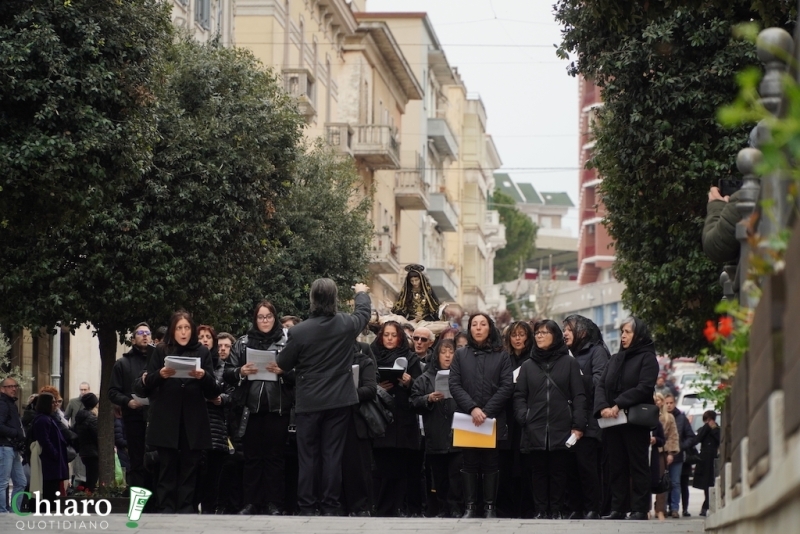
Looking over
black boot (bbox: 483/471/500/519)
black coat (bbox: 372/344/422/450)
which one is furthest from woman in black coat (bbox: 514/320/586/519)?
black coat (bbox: 372/344/422/450)

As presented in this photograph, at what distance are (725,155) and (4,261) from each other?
982cm

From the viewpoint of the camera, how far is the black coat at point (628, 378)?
14.4 meters

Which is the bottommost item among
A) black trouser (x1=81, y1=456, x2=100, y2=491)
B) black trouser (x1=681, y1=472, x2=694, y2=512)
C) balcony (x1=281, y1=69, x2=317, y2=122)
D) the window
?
black trouser (x1=681, y1=472, x2=694, y2=512)

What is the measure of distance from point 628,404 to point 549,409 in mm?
687

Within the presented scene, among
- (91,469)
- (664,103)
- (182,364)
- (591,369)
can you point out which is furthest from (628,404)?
(91,469)

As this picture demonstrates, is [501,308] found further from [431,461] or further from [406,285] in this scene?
[431,461]

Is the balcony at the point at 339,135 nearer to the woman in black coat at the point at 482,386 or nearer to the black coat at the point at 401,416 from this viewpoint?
the black coat at the point at 401,416

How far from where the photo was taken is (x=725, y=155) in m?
22.1

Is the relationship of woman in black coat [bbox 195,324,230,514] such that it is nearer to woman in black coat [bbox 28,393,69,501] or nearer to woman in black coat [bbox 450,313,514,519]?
woman in black coat [bbox 450,313,514,519]

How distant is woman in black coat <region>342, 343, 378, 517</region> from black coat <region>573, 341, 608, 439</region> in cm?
196

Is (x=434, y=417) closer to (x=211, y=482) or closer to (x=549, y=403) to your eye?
(x=549, y=403)

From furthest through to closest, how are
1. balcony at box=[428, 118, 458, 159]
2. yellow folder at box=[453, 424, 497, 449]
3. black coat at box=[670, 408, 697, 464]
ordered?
1. balcony at box=[428, 118, 458, 159]
2. black coat at box=[670, 408, 697, 464]
3. yellow folder at box=[453, 424, 497, 449]

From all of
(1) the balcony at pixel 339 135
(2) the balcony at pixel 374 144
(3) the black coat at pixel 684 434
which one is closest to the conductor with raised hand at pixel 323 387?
(3) the black coat at pixel 684 434

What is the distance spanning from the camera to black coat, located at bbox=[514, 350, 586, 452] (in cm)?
1441
